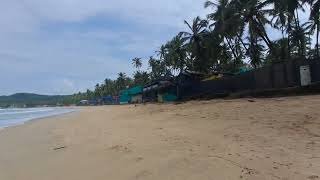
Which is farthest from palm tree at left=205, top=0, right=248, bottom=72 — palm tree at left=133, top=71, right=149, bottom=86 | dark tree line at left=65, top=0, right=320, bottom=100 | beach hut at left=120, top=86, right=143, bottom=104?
palm tree at left=133, top=71, right=149, bottom=86

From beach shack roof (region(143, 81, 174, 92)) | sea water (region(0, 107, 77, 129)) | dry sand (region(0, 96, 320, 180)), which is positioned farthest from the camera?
beach shack roof (region(143, 81, 174, 92))

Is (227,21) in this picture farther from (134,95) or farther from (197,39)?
(134,95)

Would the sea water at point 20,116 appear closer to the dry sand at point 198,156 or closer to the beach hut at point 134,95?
the beach hut at point 134,95

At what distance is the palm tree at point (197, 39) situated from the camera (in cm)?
4884

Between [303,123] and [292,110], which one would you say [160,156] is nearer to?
[303,123]

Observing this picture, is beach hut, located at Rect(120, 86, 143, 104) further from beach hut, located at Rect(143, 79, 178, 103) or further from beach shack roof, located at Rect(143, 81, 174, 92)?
beach hut, located at Rect(143, 79, 178, 103)

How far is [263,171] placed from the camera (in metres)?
5.71

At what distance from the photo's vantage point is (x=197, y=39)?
49.0 m

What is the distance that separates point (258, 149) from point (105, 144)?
4.41 m

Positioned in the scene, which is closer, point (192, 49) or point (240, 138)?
point (240, 138)

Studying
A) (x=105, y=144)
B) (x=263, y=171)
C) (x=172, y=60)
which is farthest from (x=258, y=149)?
(x=172, y=60)

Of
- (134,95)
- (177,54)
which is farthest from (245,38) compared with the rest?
(134,95)

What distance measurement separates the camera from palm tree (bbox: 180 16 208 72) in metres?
48.8

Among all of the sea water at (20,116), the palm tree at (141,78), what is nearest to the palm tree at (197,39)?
the sea water at (20,116)
